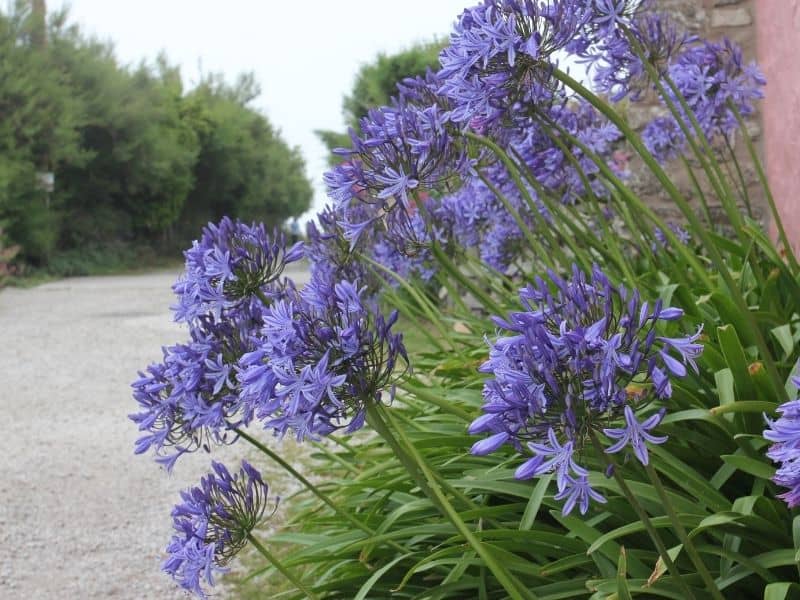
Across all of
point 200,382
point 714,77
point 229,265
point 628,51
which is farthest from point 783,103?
point 200,382

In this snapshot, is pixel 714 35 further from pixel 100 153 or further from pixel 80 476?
pixel 100 153

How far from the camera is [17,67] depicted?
21609mm

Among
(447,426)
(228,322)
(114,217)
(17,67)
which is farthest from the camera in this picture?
(114,217)

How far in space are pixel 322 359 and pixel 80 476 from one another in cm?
400

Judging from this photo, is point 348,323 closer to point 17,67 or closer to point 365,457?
point 365,457

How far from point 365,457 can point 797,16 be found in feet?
10.4

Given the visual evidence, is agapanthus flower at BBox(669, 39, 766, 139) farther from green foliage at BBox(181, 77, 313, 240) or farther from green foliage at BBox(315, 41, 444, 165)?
green foliage at BBox(181, 77, 313, 240)

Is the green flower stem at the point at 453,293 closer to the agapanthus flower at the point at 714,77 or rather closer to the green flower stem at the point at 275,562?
the agapanthus flower at the point at 714,77

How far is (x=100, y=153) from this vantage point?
81.6 ft

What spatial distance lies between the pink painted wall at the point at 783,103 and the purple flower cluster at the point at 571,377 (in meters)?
3.32

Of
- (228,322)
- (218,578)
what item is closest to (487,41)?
(228,322)

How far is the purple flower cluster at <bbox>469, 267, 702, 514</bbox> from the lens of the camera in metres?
1.29

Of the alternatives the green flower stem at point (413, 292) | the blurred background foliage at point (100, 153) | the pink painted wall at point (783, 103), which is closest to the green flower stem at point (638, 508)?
the green flower stem at point (413, 292)

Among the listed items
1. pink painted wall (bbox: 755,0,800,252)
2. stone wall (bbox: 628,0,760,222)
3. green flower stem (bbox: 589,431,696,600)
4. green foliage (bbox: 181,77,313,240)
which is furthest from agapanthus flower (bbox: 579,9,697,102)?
green foliage (bbox: 181,77,313,240)
